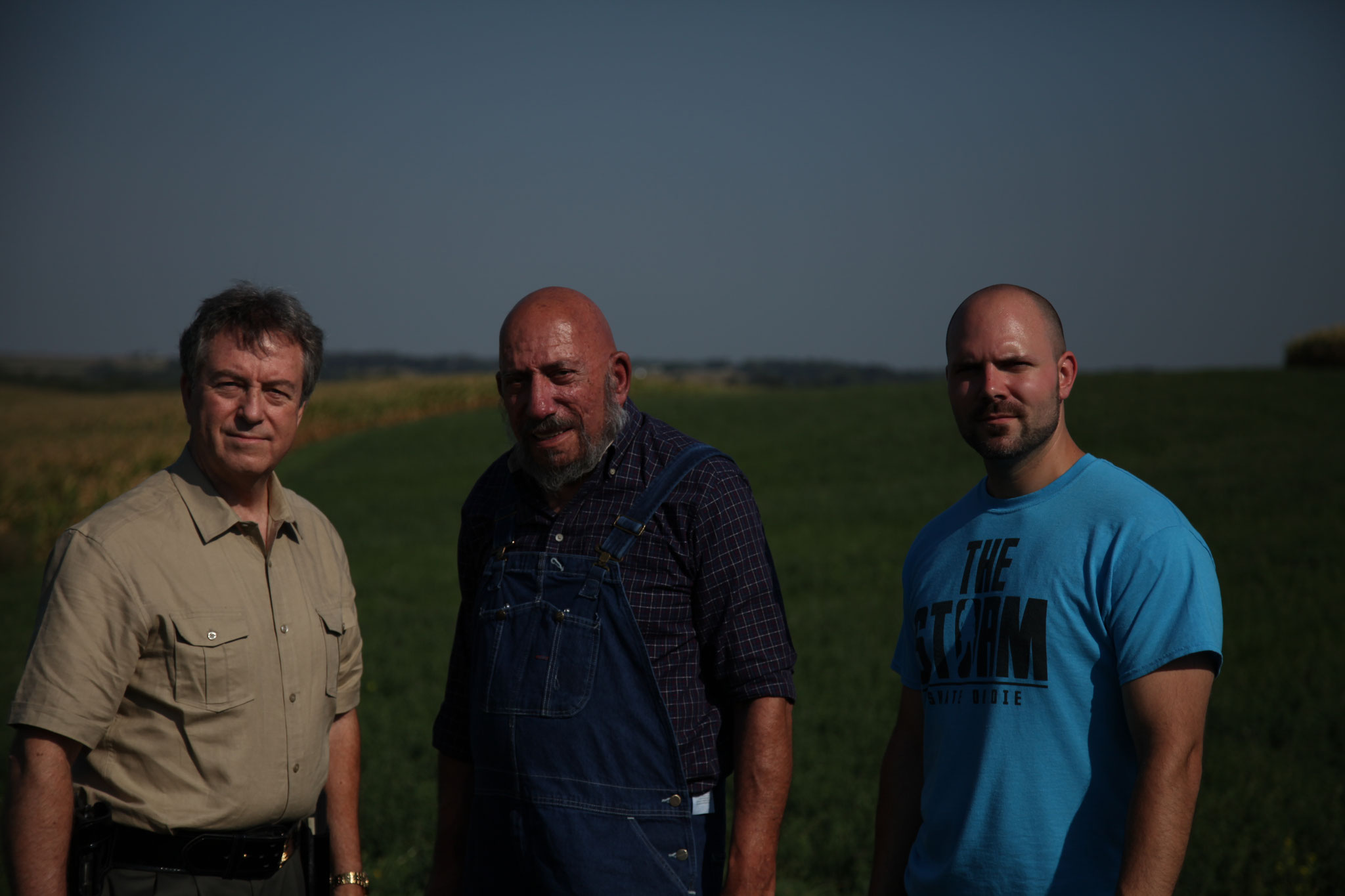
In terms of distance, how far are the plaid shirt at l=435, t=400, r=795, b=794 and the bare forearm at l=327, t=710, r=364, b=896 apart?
3.08ft

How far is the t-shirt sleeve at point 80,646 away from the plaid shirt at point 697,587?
41.7 inches

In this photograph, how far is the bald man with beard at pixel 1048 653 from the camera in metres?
2.22

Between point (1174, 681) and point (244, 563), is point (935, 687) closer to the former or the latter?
A: point (1174, 681)

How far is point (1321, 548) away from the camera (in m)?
15.4

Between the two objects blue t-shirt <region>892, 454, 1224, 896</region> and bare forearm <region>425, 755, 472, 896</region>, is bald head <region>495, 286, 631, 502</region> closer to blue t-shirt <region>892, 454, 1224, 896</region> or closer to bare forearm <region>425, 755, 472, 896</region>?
bare forearm <region>425, 755, 472, 896</region>

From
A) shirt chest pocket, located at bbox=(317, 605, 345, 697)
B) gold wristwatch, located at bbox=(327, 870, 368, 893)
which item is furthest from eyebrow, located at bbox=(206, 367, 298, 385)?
gold wristwatch, located at bbox=(327, 870, 368, 893)

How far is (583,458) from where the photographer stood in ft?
9.13

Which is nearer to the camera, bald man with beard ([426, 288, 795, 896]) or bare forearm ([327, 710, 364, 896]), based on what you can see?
bald man with beard ([426, 288, 795, 896])

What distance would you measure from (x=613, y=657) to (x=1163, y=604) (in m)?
1.35

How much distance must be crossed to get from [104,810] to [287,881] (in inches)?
22.0

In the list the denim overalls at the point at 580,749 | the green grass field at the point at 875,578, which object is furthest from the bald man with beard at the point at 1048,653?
the green grass field at the point at 875,578

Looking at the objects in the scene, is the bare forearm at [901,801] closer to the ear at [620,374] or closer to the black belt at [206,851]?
the ear at [620,374]

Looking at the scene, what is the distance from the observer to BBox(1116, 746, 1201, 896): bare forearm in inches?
85.8

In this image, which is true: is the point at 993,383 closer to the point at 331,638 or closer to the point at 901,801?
the point at 901,801
